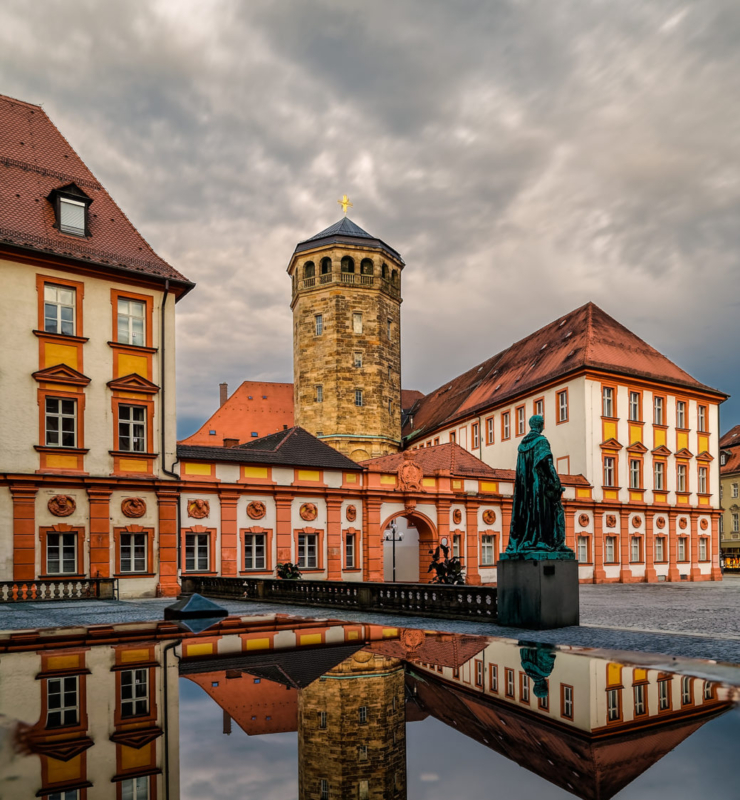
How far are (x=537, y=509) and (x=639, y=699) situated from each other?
24.0 feet

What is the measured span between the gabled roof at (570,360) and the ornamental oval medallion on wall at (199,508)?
20.8 m

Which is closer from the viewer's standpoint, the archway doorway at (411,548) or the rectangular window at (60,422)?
the rectangular window at (60,422)

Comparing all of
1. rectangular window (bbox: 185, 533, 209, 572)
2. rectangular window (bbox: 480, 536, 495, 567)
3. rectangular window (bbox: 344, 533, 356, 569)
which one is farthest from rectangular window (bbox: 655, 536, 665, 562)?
A: rectangular window (bbox: 185, 533, 209, 572)

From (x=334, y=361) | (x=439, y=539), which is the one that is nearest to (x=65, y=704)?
(x=439, y=539)

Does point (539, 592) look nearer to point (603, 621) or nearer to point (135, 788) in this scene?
point (603, 621)

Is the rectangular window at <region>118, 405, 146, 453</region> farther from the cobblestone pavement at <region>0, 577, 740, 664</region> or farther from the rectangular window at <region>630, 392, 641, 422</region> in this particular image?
the rectangular window at <region>630, 392, 641, 422</region>

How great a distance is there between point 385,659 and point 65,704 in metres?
3.19

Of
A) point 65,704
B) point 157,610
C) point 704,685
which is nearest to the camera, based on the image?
point 65,704

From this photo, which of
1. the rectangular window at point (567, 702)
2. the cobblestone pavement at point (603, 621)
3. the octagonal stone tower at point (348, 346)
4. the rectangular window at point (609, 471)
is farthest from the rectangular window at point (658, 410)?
the rectangular window at point (567, 702)

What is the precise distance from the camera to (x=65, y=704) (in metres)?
5.34

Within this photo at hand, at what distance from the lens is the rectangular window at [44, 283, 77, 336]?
2386 centimetres

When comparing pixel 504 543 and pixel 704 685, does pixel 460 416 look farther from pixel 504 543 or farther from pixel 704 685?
pixel 704 685

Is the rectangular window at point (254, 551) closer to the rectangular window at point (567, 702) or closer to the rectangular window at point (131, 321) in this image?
the rectangular window at point (131, 321)

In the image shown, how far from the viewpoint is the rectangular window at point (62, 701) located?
4.84 m
